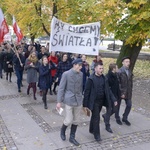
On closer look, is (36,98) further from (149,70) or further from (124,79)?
(149,70)

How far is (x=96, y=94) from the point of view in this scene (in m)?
5.37

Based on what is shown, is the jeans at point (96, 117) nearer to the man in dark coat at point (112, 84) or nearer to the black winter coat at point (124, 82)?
the man in dark coat at point (112, 84)

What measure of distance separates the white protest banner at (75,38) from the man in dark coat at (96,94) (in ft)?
4.46

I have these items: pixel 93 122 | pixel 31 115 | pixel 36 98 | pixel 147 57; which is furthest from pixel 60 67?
pixel 147 57

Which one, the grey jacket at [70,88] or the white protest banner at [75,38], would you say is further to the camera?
the white protest banner at [75,38]

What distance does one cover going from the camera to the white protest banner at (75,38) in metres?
6.66

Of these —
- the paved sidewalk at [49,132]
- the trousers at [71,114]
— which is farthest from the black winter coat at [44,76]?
the trousers at [71,114]

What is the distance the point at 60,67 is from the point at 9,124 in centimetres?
299

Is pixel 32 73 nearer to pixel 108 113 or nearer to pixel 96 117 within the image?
pixel 108 113

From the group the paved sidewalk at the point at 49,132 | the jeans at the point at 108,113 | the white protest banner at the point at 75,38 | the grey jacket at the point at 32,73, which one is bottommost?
the paved sidewalk at the point at 49,132

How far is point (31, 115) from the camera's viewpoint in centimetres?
738

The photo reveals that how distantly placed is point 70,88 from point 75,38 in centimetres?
200

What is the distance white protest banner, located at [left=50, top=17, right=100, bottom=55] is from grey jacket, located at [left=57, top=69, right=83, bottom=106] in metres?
1.49

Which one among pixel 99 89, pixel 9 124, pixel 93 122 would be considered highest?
Answer: pixel 99 89
